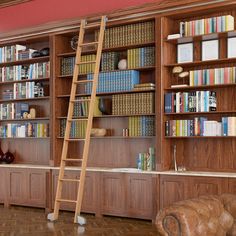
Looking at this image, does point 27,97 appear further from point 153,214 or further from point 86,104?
point 153,214

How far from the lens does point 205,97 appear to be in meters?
6.35

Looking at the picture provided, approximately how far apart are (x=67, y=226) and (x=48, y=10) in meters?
3.69

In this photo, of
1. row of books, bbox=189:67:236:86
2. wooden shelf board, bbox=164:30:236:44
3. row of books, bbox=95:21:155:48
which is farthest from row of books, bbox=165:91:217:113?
row of books, bbox=95:21:155:48

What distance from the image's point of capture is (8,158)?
8.30 m

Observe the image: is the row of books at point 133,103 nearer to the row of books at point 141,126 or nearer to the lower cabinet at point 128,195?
the row of books at point 141,126

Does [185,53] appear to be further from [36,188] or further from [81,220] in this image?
[36,188]

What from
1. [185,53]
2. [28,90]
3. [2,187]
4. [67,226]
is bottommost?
[67,226]

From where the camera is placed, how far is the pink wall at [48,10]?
23.9ft

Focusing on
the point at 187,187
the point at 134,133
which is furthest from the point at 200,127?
the point at 134,133

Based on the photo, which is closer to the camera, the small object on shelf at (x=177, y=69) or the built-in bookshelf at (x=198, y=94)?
the built-in bookshelf at (x=198, y=94)

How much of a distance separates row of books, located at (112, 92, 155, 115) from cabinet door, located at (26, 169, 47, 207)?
1640 mm

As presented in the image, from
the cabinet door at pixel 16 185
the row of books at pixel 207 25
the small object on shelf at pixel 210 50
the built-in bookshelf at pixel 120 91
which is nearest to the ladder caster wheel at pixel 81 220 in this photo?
the built-in bookshelf at pixel 120 91

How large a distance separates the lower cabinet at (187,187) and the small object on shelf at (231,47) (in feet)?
5.37

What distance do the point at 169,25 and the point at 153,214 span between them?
2.68m
